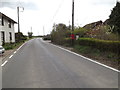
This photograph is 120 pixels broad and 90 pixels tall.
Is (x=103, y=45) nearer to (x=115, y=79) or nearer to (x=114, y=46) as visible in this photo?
(x=114, y=46)

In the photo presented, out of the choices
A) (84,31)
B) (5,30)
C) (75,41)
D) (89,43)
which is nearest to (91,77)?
(89,43)

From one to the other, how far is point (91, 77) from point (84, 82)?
81cm

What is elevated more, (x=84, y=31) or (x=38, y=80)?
(x=84, y=31)

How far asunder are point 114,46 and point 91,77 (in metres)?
5.76

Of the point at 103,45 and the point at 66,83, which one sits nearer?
the point at 66,83

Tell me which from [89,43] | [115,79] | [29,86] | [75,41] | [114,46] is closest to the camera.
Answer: [29,86]

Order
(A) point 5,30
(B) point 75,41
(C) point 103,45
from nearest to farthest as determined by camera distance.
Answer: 1. (C) point 103,45
2. (B) point 75,41
3. (A) point 5,30

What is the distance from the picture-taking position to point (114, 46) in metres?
11.9

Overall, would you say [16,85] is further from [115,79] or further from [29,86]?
[115,79]

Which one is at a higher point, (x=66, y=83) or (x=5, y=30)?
(x=5, y=30)

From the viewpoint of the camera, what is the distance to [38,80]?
6.64 m

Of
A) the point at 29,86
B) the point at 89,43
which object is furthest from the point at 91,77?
the point at 89,43

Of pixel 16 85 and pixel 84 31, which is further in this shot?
pixel 84 31

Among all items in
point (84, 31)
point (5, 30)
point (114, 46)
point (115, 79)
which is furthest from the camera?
point (5, 30)
